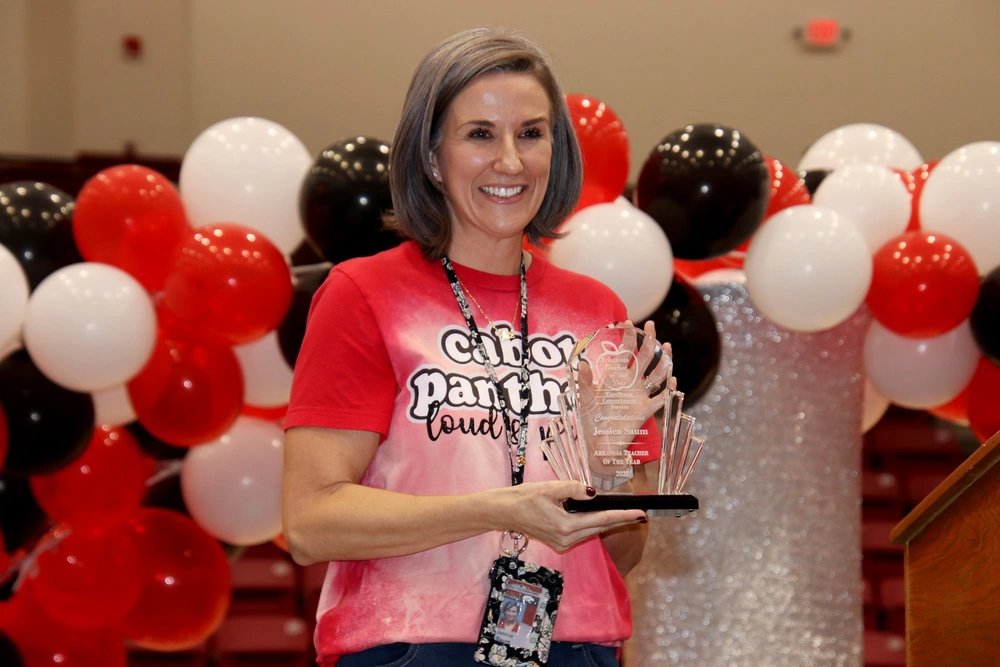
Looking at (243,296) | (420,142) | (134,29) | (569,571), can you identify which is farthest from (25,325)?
(134,29)

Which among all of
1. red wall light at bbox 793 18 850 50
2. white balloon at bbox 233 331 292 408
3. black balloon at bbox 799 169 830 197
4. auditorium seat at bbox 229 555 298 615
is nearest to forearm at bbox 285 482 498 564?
white balloon at bbox 233 331 292 408

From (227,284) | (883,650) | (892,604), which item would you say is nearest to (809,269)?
(227,284)

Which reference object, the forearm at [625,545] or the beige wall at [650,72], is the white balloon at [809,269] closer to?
the forearm at [625,545]

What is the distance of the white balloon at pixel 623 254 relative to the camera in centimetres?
273

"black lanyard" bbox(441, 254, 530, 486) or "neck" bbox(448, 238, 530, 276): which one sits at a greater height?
"neck" bbox(448, 238, 530, 276)

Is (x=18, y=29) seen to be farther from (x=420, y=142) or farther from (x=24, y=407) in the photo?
(x=420, y=142)

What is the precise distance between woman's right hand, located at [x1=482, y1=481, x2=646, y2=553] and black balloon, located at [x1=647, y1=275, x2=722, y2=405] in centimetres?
146

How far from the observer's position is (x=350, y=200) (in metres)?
2.75

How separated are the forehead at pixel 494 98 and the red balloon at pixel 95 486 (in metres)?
1.80

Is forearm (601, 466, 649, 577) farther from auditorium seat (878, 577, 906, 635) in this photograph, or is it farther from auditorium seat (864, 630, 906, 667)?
auditorium seat (878, 577, 906, 635)

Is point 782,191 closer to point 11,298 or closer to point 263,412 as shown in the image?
point 263,412

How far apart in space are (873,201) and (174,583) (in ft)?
6.38

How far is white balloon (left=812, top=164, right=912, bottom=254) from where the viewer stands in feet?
10.1

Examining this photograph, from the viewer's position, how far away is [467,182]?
1.57 meters
